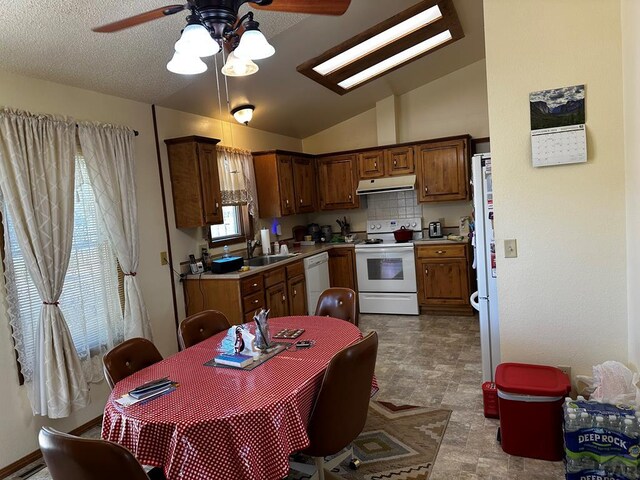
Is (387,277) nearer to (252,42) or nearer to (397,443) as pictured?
(397,443)

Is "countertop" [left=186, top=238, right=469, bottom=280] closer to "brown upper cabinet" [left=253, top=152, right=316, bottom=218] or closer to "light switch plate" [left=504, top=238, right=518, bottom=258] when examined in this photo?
"brown upper cabinet" [left=253, top=152, right=316, bottom=218]

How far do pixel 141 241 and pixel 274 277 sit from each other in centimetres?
135

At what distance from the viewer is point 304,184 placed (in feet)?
18.9

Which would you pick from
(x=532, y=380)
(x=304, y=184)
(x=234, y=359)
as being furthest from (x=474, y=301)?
(x=304, y=184)

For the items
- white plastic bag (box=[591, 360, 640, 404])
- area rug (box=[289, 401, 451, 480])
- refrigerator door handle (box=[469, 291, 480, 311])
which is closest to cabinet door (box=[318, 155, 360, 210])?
refrigerator door handle (box=[469, 291, 480, 311])

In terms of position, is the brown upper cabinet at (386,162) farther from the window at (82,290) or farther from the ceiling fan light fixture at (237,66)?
the ceiling fan light fixture at (237,66)

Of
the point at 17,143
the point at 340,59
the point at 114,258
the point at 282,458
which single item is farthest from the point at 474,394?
the point at 17,143

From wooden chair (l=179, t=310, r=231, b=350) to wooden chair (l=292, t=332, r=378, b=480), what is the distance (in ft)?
3.57

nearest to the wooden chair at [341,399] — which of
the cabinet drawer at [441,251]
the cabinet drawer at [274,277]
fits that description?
the cabinet drawer at [274,277]

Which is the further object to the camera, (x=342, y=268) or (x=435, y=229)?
(x=342, y=268)

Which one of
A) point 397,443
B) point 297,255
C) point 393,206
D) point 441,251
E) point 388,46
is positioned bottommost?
point 397,443

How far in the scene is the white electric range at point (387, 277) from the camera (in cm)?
534

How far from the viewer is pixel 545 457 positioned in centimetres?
232

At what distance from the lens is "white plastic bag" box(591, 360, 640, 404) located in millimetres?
2209
